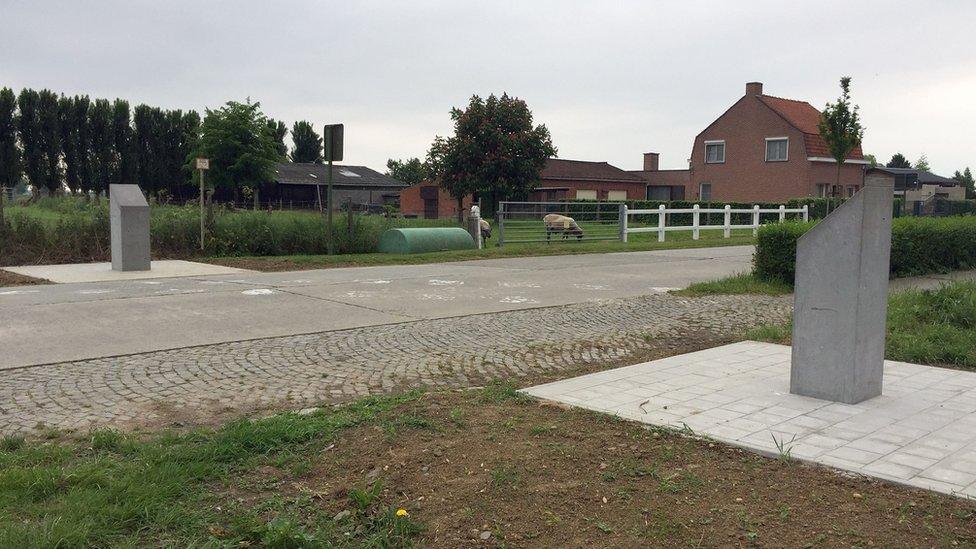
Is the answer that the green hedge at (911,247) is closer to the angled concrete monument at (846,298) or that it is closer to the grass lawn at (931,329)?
the grass lawn at (931,329)

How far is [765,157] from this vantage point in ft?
163

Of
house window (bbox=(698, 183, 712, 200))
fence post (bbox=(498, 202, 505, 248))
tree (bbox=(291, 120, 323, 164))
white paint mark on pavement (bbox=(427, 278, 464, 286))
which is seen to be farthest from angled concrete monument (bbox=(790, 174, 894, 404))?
tree (bbox=(291, 120, 323, 164))

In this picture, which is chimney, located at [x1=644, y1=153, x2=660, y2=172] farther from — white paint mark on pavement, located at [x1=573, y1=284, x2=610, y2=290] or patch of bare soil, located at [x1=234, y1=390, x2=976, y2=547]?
patch of bare soil, located at [x1=234, y1=390, x2=976, y2=547]

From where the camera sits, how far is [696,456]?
13.5ft

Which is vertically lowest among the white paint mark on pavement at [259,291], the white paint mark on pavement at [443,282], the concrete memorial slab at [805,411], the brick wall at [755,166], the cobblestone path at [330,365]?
the cobblestone path at [330,365]

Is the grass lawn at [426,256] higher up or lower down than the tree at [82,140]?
lower down

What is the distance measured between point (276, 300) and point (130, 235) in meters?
5.05

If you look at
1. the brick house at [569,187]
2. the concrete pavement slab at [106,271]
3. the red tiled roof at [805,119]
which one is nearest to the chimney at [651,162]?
the brick house at [569,187]

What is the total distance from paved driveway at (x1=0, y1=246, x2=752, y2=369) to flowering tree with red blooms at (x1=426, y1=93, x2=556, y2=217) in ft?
95.8

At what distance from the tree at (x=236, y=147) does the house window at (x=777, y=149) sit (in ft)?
99.1

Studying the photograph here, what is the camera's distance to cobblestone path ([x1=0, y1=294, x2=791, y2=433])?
5.37 meters

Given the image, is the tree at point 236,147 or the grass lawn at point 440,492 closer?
the grass lawn at point 440,492

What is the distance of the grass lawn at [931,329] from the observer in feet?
22.6

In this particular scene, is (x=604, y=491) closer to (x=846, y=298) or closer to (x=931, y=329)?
(x=846, y=298)
